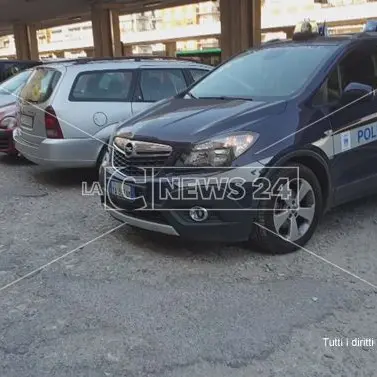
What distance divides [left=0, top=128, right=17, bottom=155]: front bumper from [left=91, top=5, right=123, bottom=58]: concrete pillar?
15817 millimetres

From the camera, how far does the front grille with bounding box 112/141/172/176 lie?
4.13 m

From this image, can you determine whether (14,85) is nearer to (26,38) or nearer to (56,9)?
(56,9)

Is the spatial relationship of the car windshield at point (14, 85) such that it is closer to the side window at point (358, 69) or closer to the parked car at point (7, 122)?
the parked car at point (7, 122)

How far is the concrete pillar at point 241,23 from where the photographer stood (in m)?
16.5

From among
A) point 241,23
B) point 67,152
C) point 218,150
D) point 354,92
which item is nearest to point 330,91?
point 354,92

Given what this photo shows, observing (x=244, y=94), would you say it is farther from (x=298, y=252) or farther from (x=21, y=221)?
(x=21, y=221)

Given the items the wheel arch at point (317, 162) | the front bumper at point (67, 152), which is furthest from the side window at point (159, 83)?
the wheel arch at point (317, 162)

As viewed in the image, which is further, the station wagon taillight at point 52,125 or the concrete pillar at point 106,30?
the concrete pillar at point 106,30

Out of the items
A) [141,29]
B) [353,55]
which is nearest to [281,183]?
[353,55]

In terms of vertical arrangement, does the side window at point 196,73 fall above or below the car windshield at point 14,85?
above

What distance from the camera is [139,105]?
693 centimetres

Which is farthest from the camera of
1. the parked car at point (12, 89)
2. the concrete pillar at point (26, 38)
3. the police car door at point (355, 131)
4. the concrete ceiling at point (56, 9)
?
the concrete pillar at point (26, 38)

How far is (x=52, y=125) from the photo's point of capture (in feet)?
A: 21.2

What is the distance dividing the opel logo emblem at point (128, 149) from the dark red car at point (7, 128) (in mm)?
4576
